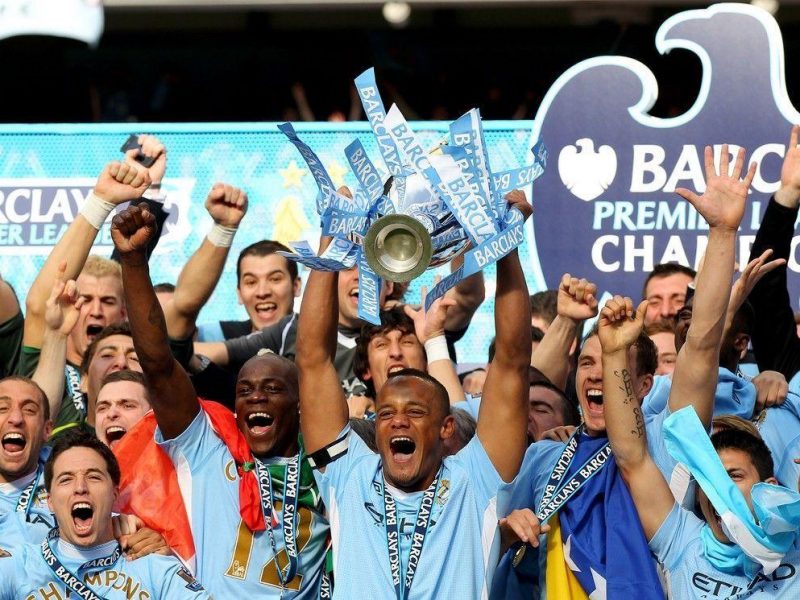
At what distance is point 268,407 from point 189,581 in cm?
66

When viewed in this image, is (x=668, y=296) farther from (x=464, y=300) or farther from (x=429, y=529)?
(x=429, y=529)

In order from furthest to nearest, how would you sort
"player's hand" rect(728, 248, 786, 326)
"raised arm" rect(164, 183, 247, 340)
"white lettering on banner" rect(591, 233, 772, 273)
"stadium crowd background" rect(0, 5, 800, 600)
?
1. "white lettering on banner" rect(591, 233, 772, 273)
2. "raised arm" rect(164, 183, 247, 340)
3. "player's hand" rect(728, 248, 786, 326)
4. "stadium crowd background" rect(0, 5, 800, 600)

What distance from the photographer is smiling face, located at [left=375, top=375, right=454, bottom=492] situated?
513cm

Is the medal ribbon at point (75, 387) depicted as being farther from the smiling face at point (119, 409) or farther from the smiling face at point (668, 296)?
the smiling face at point (668, 296)

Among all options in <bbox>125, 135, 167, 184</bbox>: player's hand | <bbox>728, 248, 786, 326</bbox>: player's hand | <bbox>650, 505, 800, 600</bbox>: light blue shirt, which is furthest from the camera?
<bbox>125, 135, 167, 184</bbox>: player's hand

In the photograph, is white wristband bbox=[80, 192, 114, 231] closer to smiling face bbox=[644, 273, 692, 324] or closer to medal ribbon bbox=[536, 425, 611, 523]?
medal ribbon bbox=[536, 425, 611, 523]

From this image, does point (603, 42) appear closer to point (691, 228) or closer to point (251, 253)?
point (691, 228)

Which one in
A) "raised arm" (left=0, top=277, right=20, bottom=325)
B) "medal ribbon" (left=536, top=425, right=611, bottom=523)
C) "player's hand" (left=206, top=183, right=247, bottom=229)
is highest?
"player's hand" (left=206, top=183, right=247, bottom=229)

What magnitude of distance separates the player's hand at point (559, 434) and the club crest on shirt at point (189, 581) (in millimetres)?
1318

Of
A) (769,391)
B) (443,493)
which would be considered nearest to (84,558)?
(443,493)

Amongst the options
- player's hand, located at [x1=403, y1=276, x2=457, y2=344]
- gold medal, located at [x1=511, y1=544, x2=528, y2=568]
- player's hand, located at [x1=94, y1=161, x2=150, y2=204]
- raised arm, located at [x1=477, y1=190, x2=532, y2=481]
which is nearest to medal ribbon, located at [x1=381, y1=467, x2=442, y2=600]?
raised arm, located at [x1=477, y1=190, x2=532, y2=481]

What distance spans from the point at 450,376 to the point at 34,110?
511cm

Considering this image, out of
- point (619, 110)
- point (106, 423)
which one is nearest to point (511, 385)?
point (106, 423)

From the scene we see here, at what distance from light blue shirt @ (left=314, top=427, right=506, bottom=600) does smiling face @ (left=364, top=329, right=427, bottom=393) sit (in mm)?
933
